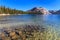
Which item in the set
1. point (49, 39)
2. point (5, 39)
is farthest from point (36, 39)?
point (5, 39)

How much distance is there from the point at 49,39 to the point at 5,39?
5.91 m

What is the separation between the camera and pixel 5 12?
A: 188375 millimetres

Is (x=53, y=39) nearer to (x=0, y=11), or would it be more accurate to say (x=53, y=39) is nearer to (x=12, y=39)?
(x=12, y=39)

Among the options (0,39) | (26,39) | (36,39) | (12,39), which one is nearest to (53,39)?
(36,39)

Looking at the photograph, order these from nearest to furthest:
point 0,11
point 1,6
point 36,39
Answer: point 36,39 → point 0,11 → point 1,6

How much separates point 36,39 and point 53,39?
233 centimetres

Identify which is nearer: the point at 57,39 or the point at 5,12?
the point at 57,39

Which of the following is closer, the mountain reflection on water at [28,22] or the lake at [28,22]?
the lake at [28,22]

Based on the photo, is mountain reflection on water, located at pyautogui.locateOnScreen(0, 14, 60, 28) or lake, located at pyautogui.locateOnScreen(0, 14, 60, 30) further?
mountain reflection on water, located at pyautogui.locateOnScreen(0, 14, 60, 28)

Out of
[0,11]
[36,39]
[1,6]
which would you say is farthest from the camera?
[1,6]

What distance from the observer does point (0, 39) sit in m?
17.5

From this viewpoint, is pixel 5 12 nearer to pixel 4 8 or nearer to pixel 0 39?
pixel 4 8

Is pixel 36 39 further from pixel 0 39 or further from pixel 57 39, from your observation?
pixel 0 39

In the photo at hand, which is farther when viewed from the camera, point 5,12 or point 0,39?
point 5,12
